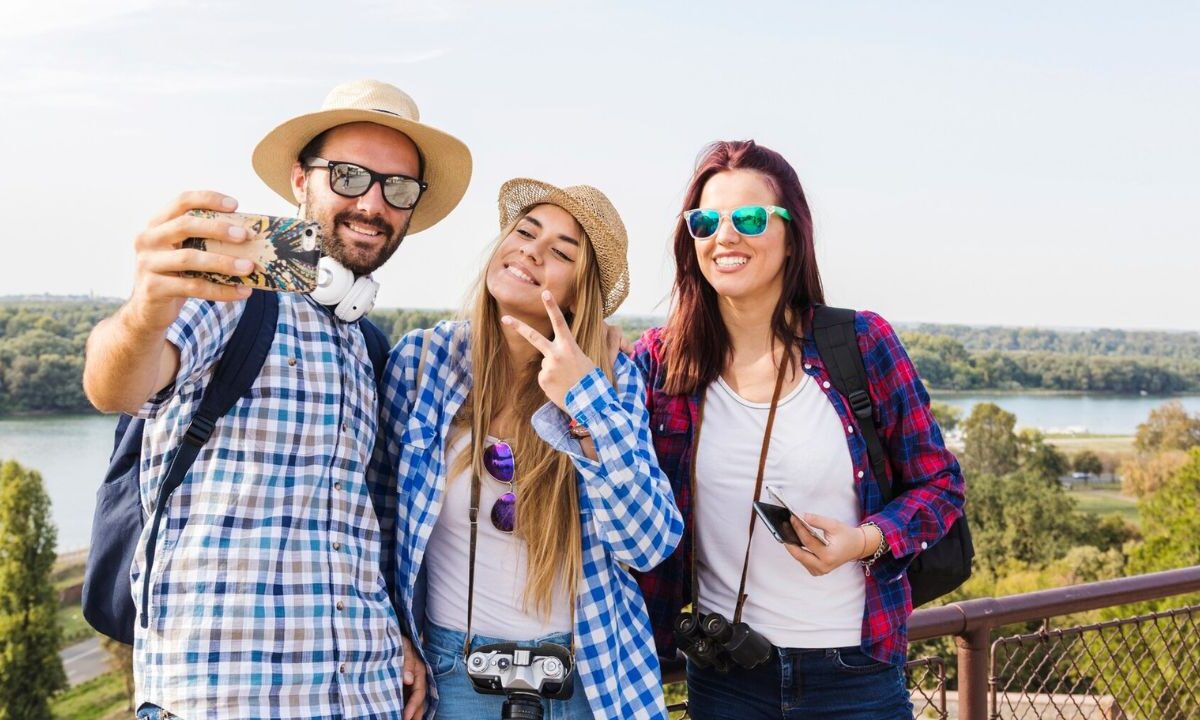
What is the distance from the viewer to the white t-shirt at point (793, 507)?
2568 millimetres

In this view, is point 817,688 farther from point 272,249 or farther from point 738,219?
point 272,249

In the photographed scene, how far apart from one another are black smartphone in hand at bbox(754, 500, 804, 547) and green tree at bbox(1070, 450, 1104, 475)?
8942 cm

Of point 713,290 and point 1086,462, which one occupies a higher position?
point 713,290

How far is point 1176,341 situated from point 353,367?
12876cm

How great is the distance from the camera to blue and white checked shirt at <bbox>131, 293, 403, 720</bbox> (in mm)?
2006

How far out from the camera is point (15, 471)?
46.8 meters

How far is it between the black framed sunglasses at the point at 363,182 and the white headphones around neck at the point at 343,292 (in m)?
0.21

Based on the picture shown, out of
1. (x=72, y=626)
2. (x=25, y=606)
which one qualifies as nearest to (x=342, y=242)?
(x=25, y=606)

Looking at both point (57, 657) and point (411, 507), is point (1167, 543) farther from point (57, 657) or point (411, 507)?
point (57, 657)

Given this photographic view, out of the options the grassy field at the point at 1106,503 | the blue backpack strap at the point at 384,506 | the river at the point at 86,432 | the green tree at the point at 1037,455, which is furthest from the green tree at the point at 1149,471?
the blue backpack strap at the point at 384,506

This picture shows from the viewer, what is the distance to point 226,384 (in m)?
2.08

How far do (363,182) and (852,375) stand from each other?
4.30ft

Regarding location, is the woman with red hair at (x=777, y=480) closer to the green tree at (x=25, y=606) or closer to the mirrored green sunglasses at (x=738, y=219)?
the mirrored green sunglasses at (x=738, y=219)

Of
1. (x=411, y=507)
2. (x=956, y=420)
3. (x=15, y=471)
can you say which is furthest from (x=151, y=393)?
(x=956, y=420)
